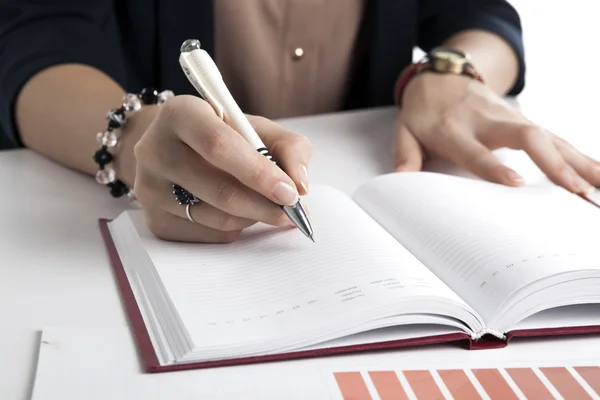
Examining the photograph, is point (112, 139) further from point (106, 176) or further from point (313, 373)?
point (313, 373)

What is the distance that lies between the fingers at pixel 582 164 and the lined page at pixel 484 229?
79mm

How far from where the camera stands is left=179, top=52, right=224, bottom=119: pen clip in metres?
0.75

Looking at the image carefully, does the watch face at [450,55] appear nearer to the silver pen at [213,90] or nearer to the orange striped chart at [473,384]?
the silver pen at [213,90]

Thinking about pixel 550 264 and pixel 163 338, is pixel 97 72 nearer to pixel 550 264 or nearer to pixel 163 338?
pixel 163 338

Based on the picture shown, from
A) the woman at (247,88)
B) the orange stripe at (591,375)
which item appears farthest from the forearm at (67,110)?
the orange stripe at (591,375)

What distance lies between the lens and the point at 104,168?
2.98 feet

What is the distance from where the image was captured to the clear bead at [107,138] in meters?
0.90

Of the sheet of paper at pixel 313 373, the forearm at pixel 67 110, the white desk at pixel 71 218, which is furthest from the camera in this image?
the forearm at pixel 67 110

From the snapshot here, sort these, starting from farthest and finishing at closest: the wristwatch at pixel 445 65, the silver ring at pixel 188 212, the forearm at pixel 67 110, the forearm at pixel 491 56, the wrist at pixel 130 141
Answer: the forearm at pixel 491 56
the wristwatch at pixel 445 65
the forearm at pixel 67 110
the wrist at pixel 130 141
the silver ring at pixel 188 212

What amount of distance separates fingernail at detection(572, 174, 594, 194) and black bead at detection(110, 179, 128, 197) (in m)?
0.54

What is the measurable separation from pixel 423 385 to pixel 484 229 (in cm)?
23

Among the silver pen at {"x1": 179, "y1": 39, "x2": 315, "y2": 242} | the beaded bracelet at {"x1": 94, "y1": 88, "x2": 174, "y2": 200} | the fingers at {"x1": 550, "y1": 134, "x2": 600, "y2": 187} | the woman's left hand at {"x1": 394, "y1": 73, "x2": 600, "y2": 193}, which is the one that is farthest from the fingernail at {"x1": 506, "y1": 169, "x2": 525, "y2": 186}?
the beaded bracelet at {"x1": 94, "y1": 88, "x2": 174, "y2": 200}

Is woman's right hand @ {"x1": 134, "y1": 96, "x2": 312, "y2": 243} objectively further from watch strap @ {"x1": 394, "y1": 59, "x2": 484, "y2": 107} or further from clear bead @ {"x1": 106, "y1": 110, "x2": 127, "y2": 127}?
watch strap @ {"x1": 394, "y1": 59, "x2": 484, "y2": 107}

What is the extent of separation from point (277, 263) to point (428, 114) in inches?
18.8
